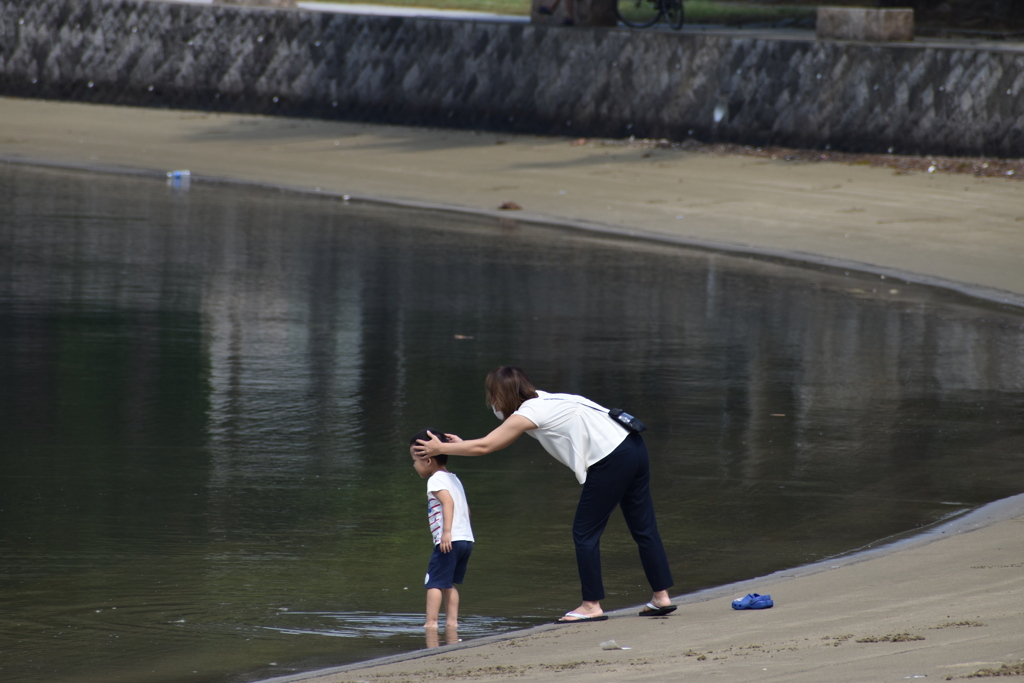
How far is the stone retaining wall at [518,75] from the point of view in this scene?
2259 centimetres

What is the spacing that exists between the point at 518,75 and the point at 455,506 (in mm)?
21111

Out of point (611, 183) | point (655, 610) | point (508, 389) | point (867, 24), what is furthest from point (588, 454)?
point (867, 24)

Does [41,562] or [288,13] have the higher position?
[288,13]

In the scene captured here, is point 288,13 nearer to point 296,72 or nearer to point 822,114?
point 296,72

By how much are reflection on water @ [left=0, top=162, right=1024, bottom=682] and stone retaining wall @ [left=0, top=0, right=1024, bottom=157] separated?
23.2 ft

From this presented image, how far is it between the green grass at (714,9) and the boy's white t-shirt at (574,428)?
1162 inches

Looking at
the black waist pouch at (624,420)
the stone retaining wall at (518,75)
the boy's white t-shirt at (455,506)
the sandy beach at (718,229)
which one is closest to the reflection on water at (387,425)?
the boy's white t-shirt at (455,506)

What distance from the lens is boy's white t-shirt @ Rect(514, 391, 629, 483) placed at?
6082 mm

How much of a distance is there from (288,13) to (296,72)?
4.03ft

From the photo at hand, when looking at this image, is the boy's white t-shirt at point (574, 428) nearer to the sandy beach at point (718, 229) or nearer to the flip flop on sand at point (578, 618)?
the flip flop on sand at point (578, 618)

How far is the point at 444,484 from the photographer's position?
20.4 feet

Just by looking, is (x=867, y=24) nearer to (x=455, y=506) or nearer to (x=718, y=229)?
(x=718, y=229)

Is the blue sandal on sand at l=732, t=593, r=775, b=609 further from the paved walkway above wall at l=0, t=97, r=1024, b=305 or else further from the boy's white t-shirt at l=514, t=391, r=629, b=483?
the paved walkway above wall at l=0, t=97, r=1024, b=305

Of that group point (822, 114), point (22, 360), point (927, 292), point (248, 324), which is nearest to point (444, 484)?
point (22, 360)
